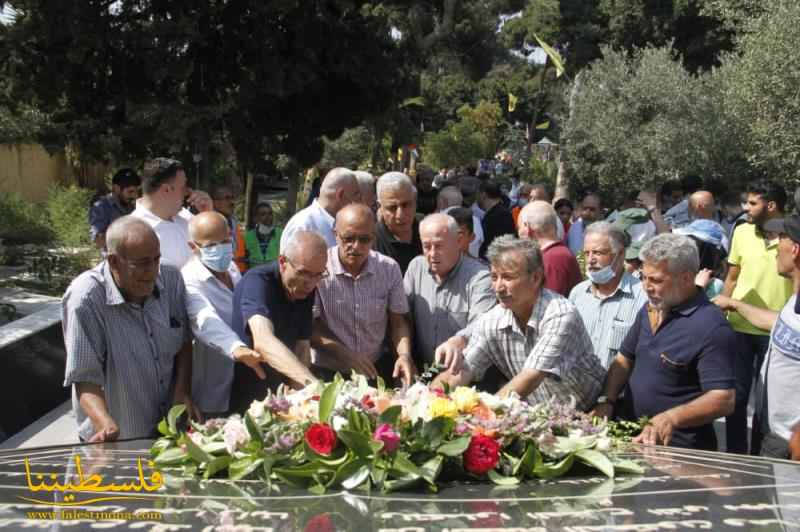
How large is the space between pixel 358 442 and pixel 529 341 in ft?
5.11

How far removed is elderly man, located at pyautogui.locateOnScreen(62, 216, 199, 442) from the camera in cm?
341

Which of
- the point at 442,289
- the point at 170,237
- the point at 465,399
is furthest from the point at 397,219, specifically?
the point at 465,399

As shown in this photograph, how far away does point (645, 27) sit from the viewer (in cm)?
2873

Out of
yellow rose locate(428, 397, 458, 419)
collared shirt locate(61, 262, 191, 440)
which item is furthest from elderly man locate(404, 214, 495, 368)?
yellow rose locate(428, 397, 458, 419)

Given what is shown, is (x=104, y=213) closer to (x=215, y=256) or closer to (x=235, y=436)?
(x=215, y=256)

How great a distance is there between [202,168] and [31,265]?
2.84 metres

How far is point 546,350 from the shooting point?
3.69m

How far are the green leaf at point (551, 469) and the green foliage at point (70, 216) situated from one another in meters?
13.5

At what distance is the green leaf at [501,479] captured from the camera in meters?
2.58

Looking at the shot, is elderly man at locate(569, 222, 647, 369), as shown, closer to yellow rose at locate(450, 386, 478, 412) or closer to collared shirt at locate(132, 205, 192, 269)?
yellow rose at locate(450, 386, 478, 412)

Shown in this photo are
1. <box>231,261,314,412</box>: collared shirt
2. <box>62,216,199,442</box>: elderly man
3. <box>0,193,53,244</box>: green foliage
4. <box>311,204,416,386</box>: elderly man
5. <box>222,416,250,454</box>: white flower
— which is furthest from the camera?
<box>0,193,53,244</box>: green foliage

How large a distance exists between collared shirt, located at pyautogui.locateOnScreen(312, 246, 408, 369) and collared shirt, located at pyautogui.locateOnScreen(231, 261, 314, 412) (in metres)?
0.41

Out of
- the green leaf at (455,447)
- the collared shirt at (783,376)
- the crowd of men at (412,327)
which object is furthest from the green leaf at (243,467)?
the collared shirt at (783,376)

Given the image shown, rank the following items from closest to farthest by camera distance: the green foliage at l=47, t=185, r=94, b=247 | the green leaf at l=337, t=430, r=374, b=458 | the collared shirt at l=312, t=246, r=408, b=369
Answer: the green leaf at l=337, t=430, r=374, b=458 < the collared shirt at l=312, t=246, r=408, b=369 < the green foliage at l=47, t=185, r=94, b=247
